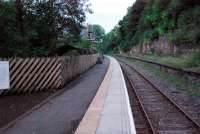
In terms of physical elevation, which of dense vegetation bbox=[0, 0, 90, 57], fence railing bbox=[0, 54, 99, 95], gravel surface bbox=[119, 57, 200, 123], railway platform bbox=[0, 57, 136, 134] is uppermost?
dense vegetation bbox=[0, 0, 90, 57]

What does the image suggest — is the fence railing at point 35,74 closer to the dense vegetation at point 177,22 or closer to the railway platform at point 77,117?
the railway platform at point 77,117

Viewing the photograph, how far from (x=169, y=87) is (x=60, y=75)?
5.90 metres

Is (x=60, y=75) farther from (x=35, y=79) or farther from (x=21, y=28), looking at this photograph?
(x=21, y=28)

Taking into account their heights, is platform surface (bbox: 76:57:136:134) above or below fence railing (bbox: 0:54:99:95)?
below

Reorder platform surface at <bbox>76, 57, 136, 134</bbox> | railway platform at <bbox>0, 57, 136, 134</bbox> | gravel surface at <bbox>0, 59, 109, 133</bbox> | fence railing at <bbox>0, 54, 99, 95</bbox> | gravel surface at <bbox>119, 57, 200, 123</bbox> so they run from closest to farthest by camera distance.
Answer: platform surface at <bbox>76, 57, 136, 134</bbox>, railway platform at <bbox>0, 57, 136, 134</bbox>, gravel surface at <bbox>0, 59, 109, 133</bbox>, gravel surface at <bbox>119, 57, 200, 123</bbox>, fence railing at <bbox>0, 54, 99, 95</bbox>

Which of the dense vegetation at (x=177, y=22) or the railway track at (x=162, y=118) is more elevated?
the dense vegetation at (x=177, y=22)

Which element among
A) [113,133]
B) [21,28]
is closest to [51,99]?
[113,133]

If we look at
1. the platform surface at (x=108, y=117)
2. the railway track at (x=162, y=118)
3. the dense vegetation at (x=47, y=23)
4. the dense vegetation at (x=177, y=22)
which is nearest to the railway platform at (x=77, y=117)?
the platform surface at (x=108, y=117)

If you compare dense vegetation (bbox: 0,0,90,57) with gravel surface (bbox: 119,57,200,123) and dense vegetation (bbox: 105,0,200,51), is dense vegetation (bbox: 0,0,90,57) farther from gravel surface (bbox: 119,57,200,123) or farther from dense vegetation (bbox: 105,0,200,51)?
dense vegetation (bbox: 105,0,200,51)

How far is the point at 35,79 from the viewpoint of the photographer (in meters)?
18.2

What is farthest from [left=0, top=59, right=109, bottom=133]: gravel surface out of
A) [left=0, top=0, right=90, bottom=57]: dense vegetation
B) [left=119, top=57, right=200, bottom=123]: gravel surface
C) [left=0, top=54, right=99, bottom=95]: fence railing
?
[left=0, top=0, right=90, bottom=57]: dense vegetation

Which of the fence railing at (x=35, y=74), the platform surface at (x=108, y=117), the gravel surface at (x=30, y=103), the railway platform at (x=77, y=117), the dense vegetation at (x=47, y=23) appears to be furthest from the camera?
the dense vegetation at (x=47, y=23)

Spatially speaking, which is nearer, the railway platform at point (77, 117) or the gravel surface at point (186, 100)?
the railway platform at point (77, 117)

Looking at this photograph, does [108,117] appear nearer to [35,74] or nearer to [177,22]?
[35,74]
